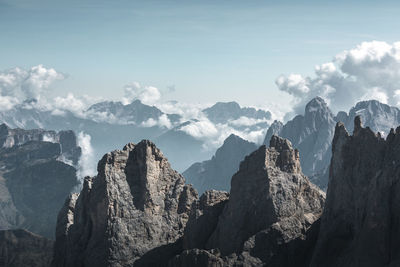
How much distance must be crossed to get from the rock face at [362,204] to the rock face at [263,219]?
21.8 ft

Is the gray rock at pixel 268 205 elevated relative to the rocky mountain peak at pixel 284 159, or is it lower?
lower

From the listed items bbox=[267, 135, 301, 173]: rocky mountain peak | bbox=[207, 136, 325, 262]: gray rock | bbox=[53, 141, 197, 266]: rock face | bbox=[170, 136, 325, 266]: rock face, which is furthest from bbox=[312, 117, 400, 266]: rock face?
bbox=[53, 141, 197, 266]: rock face

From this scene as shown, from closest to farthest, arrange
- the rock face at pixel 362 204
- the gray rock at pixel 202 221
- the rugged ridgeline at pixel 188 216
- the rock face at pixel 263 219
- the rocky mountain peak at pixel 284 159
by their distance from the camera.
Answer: the rock face at pixel 362 204 → the rock face at pixel 263 219 → the rugged ridgeline at pixel 188 216 → the rocky mountain peak at pixel 284 159 → the gray rock at pixel 202 221

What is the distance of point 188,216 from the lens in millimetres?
112375

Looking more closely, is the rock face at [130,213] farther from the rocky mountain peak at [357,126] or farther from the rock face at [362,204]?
the rocky mountain peak at [357,126]

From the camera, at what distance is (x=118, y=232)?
99.8m

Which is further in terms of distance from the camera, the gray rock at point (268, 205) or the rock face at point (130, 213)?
the rock face at point (130, 213)

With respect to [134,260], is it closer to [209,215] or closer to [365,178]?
[209,215]

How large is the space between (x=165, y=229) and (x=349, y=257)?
42533 millimetres

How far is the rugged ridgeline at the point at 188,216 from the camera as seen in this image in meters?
87.1

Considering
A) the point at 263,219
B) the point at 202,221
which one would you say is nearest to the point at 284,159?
the point at 263,219

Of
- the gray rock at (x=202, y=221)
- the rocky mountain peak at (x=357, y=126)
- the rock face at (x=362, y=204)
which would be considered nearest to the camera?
the rock face at (x=362, y=204)

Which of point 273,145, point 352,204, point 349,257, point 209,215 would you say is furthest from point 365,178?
point 209,215

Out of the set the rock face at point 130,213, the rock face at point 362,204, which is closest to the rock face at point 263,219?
the rock face at point 362,204
